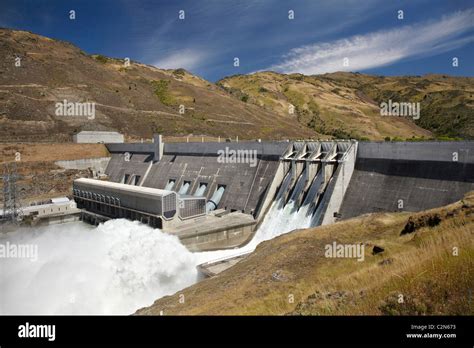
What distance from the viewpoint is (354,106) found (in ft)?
473

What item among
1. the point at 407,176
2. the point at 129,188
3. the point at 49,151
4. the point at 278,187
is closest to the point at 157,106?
the point at 49,151

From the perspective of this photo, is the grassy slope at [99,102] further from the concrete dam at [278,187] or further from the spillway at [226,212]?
the spillway at [226,212]

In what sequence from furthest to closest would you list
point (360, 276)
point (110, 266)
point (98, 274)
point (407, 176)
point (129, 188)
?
point (129, 188) < point (110, 266) < point (407, 176) < point (98, 274) < point (360, 276)

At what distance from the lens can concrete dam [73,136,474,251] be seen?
79.3 feet

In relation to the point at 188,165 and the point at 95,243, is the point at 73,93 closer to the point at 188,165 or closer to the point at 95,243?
the point at 188,165

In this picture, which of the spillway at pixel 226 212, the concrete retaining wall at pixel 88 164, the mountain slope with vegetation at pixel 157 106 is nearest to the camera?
the spillway at pixel 226 212

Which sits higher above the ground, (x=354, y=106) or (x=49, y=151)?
(x=354, y=106)

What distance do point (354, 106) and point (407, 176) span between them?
127863 mm

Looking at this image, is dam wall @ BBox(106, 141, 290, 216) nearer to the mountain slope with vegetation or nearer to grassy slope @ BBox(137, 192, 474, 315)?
grassy slope @ BBox(137, 192, 474, 315)

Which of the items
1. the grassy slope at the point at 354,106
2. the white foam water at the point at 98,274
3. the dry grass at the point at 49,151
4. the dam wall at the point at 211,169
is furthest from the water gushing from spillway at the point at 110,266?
the grassy slope at the point at 354,106

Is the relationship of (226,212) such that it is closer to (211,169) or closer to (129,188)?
(211,169)

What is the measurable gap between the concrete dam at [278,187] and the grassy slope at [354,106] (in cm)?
7348

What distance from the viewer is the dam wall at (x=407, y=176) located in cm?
2258
